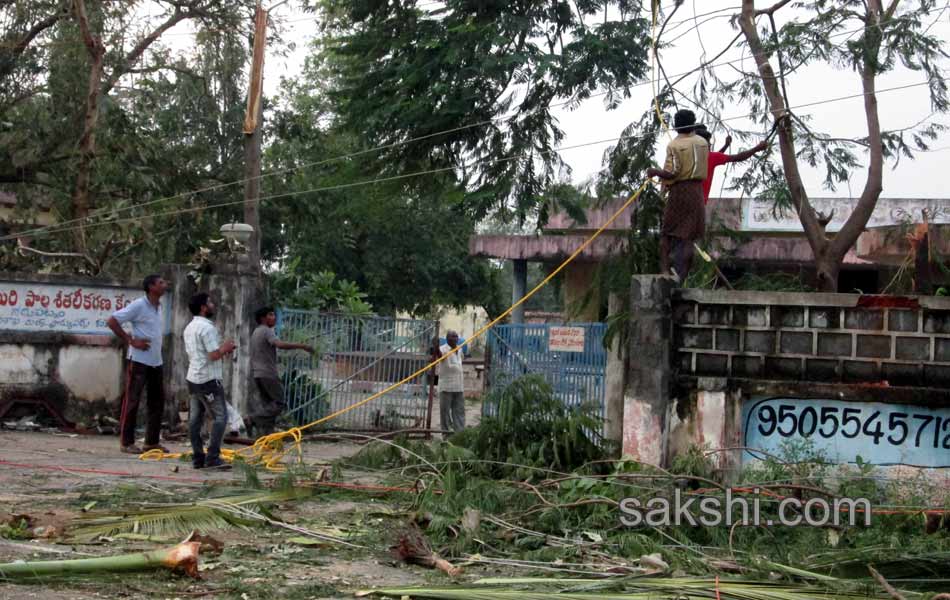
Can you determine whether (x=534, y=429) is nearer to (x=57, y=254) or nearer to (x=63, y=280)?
(x=63, y=280)

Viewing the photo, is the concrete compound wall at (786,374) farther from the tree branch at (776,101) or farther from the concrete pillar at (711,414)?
the tree branch at (776,101)

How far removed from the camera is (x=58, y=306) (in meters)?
13.8

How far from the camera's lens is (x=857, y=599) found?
5492 mm

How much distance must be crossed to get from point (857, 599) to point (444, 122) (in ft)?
39.6

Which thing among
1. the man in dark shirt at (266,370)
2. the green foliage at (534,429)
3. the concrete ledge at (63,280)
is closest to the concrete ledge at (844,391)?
the green foliage at (534,429)

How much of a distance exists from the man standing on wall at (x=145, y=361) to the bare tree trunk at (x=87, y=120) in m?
5.34

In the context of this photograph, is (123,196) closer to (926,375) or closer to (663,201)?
(663,201)

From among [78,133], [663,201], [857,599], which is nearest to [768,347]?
[663,201]

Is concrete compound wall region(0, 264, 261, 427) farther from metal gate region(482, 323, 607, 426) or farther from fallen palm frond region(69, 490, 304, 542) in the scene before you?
fallen palm frond region(69, 490, 304, 542)

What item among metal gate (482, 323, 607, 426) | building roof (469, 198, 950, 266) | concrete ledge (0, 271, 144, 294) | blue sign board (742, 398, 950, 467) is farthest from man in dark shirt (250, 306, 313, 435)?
building roof (469, 198, 950, 266)

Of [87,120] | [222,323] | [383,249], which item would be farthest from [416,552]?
[383,249]

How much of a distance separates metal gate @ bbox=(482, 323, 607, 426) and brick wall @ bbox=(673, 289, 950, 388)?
4.41 meters

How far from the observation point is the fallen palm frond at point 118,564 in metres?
5.43

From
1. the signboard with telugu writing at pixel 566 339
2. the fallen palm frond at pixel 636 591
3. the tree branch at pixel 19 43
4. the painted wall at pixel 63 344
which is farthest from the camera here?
the tree branch at pixel 19 43
